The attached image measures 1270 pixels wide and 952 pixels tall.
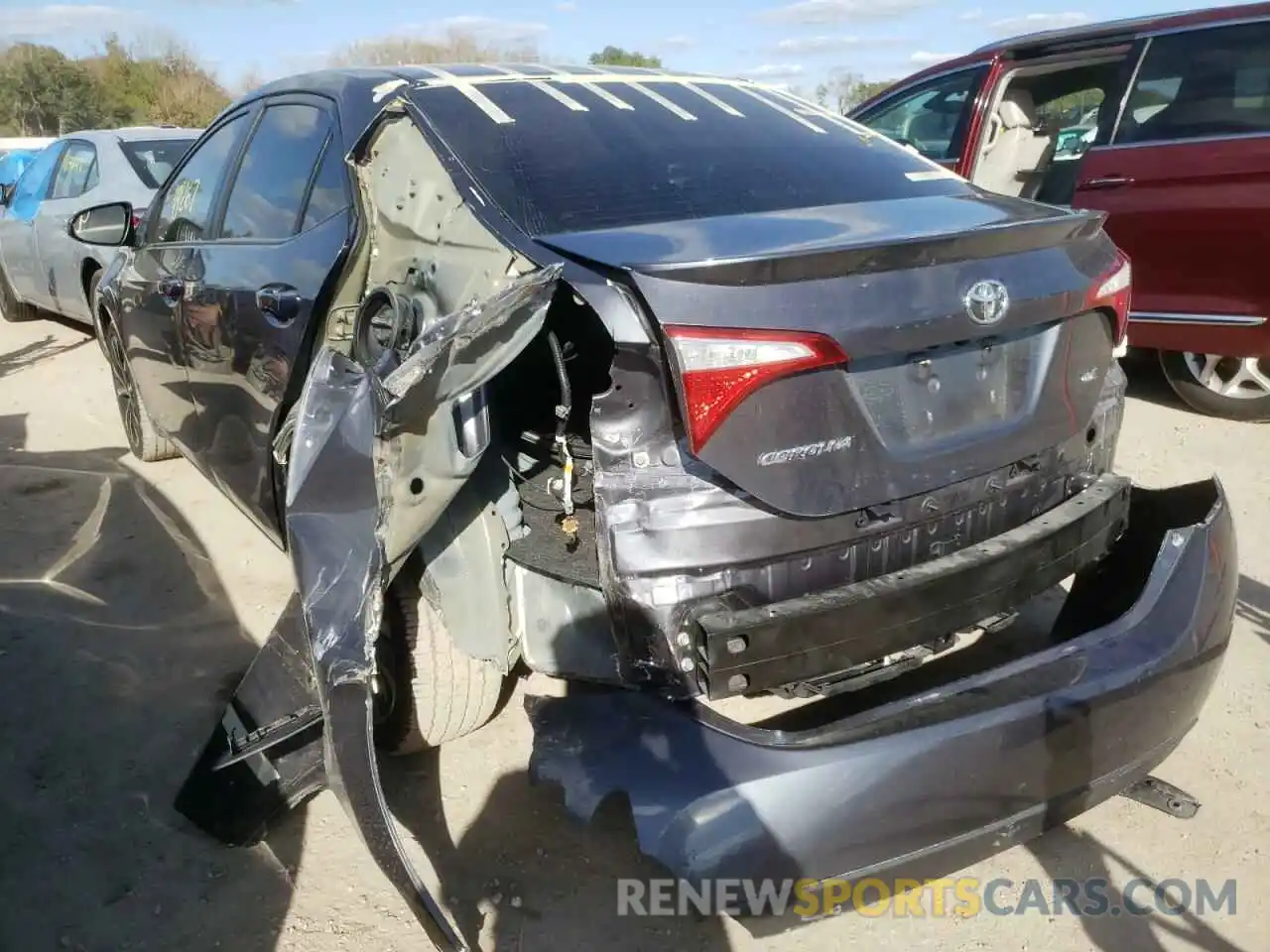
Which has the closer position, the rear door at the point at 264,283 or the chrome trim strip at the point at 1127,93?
the rear door at the point at 264,283

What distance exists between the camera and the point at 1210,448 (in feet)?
15.2

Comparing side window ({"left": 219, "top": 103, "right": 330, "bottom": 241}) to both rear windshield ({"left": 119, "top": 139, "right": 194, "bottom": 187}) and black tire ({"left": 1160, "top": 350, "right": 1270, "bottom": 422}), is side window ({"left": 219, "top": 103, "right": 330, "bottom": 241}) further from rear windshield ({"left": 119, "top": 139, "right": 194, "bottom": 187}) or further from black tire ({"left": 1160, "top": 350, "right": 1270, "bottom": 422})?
A: rear windshield ({"left": 119, "top": 139, "right": 194, "bottom": 187})

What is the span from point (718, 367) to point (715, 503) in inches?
10.0

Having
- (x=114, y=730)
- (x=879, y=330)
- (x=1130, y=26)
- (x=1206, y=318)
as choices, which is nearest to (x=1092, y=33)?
Answer: (x=1130, y=26)

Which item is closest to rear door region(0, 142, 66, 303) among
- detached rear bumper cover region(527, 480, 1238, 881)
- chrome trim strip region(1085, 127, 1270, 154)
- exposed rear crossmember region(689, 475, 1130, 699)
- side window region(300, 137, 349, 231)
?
side window region(300, 137, 349, 231)

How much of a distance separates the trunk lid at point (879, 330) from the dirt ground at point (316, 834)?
79cm

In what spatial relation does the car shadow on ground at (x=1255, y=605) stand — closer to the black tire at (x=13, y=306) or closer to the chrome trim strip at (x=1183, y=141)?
the chrome trim strip at (x=1183, y=141)

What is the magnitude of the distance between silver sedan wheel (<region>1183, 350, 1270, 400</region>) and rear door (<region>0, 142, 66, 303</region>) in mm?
7960

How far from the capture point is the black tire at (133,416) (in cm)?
468

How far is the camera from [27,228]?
313 inches

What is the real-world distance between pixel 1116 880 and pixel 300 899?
183cm

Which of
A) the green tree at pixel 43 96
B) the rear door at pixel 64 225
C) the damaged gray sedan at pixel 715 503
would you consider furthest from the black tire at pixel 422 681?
the green tree at pixel 43 96

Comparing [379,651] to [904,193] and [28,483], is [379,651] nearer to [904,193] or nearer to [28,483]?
[904,193]

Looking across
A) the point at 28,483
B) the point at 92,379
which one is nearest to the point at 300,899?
the point at 28,483
